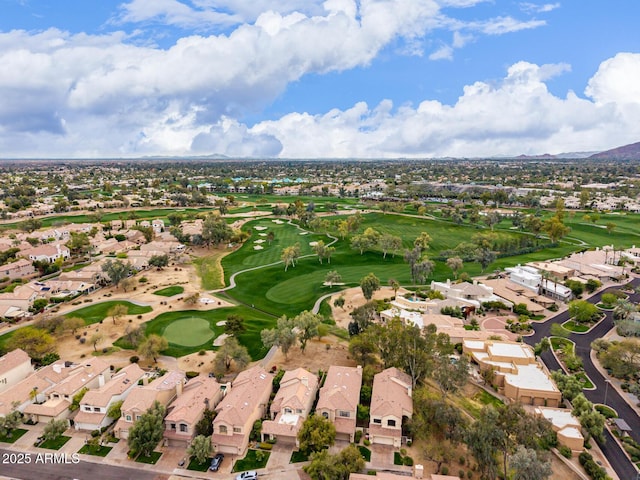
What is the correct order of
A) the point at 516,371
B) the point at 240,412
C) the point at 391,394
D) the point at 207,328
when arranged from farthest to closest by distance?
the point at 207,328 → the point at 516,371 → the point at 391,394 → the point at 240,412

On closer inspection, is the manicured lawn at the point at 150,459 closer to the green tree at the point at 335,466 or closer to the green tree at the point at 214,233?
the green tree at the point at 335,466

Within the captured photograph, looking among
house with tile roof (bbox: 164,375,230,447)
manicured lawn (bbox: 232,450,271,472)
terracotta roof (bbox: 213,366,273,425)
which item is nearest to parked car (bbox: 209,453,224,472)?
manicured lawn (bbox: 232,450,271,472)

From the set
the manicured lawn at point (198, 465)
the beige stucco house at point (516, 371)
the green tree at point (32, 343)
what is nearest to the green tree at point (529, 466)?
the beige stucco house at point (516, 371)

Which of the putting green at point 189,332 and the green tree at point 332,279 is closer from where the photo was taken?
the putting green at point 189,332

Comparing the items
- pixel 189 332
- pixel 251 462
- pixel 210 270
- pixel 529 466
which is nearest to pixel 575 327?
pixel 529 466

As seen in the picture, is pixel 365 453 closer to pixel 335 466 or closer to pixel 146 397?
pixel 335 466

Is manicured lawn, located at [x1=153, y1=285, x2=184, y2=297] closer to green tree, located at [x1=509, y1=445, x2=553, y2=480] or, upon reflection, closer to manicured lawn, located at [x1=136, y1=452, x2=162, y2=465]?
manicured lawn, located at [x1=136, y1=452, x2=162, y2=465]
